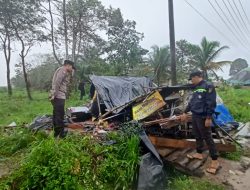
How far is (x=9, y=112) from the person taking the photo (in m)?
15.2

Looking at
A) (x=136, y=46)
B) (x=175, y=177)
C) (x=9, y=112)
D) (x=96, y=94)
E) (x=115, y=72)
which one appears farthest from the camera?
(x=136, y=46)

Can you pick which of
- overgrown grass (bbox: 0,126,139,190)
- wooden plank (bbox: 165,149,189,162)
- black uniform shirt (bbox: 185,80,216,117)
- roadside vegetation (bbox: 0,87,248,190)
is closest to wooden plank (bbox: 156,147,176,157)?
wooden plank (bbox: 165,149,189,162)

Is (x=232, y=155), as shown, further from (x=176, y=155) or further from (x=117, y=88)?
(x=117, y=88)

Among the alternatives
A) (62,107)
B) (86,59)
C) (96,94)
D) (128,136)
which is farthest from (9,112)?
(86,59)

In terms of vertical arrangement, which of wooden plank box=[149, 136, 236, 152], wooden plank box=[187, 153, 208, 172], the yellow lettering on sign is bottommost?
wooden plank box=[187, 153, 208, 172]

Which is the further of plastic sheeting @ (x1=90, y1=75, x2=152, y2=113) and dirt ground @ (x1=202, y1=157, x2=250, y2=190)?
plastic sheeting @ (x1=90, y1=75, x2=152, y2=113)

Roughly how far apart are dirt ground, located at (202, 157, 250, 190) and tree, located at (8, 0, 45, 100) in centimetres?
1835

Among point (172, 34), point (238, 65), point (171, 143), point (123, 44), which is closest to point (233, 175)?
point (171, 143)

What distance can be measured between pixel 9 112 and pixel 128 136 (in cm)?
1099

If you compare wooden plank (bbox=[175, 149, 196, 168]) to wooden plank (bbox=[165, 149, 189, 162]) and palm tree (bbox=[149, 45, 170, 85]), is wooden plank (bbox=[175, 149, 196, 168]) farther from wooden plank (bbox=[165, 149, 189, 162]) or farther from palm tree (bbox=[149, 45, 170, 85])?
palm tree (bbox=[149, 45, 170, 85])

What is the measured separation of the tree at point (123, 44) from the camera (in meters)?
28.1

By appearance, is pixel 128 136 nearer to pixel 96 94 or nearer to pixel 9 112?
pixel 96 94

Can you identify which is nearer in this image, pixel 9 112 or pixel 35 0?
pixel 9 112

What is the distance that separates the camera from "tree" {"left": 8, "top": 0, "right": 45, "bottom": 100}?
22.5 m
